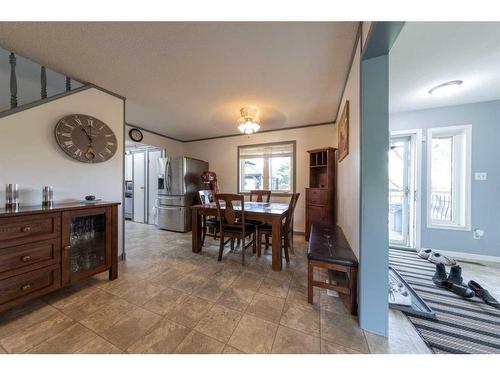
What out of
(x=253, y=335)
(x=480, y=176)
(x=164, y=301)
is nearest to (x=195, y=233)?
Result: (x=164, y=301)

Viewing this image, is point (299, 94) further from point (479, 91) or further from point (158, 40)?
point (479, 91)

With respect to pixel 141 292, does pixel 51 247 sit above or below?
above

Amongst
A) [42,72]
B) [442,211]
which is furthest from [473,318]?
[42,72]

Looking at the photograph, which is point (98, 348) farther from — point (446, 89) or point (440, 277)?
point (446, 89)

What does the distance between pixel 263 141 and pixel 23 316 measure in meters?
4.09

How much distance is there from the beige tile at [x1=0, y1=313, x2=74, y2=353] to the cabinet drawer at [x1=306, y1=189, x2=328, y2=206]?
3.27m

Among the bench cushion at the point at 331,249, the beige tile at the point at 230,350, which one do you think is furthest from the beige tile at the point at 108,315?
the bench cushion at the point at 331,249

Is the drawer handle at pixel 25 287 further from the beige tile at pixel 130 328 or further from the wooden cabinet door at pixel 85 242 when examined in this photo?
the beige tile at pixel 130 328

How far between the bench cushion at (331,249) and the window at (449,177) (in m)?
2.15

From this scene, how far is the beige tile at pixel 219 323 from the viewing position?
4.01ft

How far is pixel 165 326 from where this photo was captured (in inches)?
50.9

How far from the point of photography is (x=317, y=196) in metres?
3.18

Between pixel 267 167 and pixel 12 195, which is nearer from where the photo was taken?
pixel 12 195
